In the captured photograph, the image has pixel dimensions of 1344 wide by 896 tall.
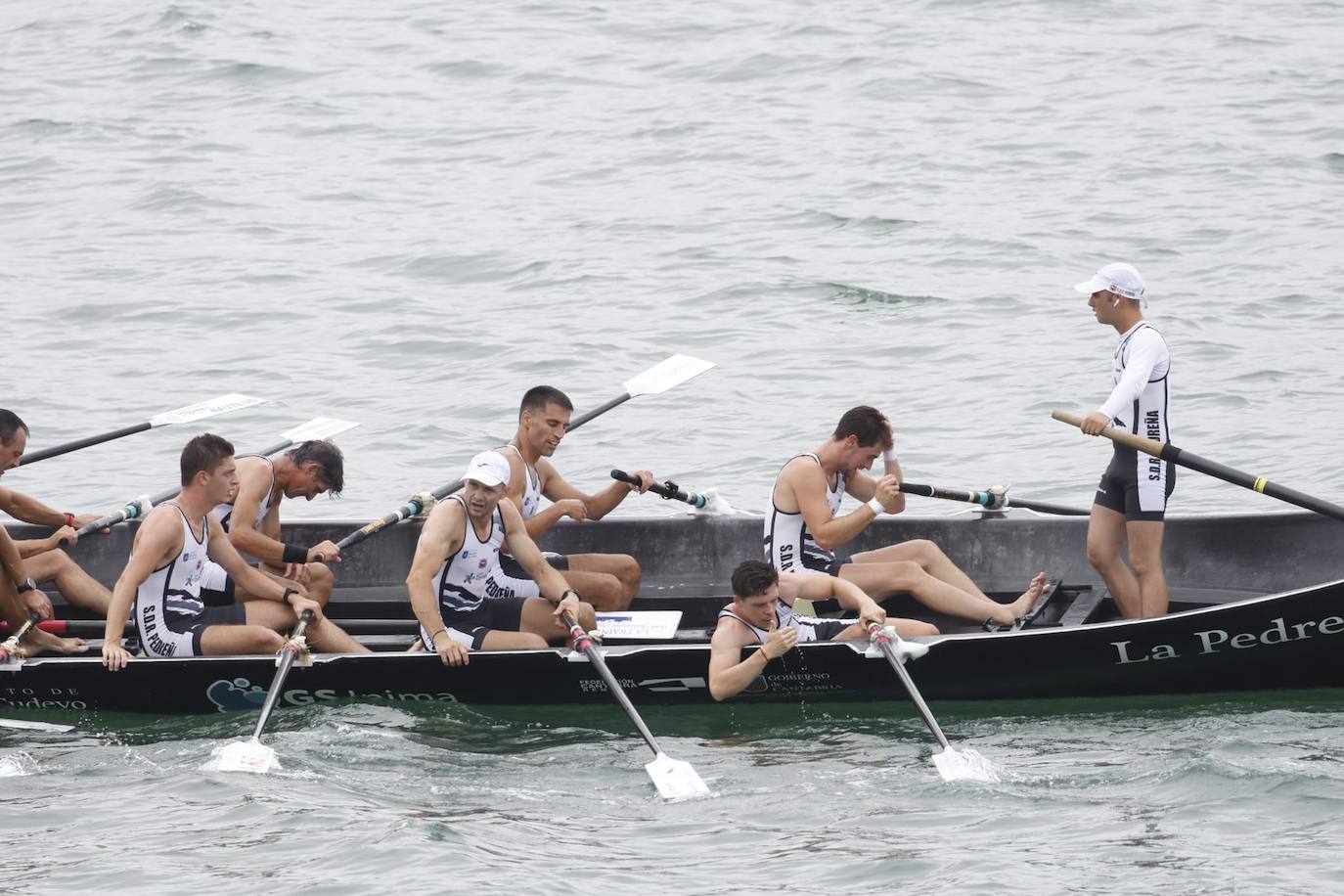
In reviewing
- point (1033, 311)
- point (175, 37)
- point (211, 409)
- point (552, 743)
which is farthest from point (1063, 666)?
point (175, 37)

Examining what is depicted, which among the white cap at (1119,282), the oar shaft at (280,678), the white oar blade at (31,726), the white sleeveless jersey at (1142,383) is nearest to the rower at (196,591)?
the oar shaft at (280,678)

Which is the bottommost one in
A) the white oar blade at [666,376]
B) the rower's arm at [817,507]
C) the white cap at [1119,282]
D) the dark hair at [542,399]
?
the rower's arm at [817,507]

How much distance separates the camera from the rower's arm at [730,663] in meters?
9.05

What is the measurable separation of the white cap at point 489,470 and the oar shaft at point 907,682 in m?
2.09

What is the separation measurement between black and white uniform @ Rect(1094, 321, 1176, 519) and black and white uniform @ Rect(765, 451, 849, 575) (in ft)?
5.11

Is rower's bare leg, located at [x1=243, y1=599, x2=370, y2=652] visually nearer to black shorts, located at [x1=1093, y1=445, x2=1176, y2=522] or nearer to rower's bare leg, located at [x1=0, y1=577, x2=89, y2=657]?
rower's bare leg, located at [x1=0, y1=577, x2=89, y2=657]

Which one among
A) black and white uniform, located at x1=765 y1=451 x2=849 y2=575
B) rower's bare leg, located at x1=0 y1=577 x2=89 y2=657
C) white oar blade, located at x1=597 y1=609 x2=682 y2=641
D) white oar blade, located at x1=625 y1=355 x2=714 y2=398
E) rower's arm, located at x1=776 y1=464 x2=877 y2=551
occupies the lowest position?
A: white oar blade, located at x1=597 y1=609 x2=682 y2=641

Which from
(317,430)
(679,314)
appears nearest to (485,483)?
(317,430)

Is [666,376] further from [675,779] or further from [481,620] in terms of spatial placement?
[675,779]

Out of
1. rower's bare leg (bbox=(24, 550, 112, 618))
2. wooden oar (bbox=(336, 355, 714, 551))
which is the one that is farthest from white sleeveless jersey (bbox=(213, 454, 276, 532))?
rower's bare leg (bbox=(24, 550, 112, 618))

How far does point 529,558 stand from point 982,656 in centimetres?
252

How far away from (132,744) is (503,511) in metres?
2.40

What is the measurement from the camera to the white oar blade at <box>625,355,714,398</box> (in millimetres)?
12242

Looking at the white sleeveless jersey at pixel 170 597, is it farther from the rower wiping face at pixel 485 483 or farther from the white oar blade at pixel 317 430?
the white oar blade at pixel 317 430
